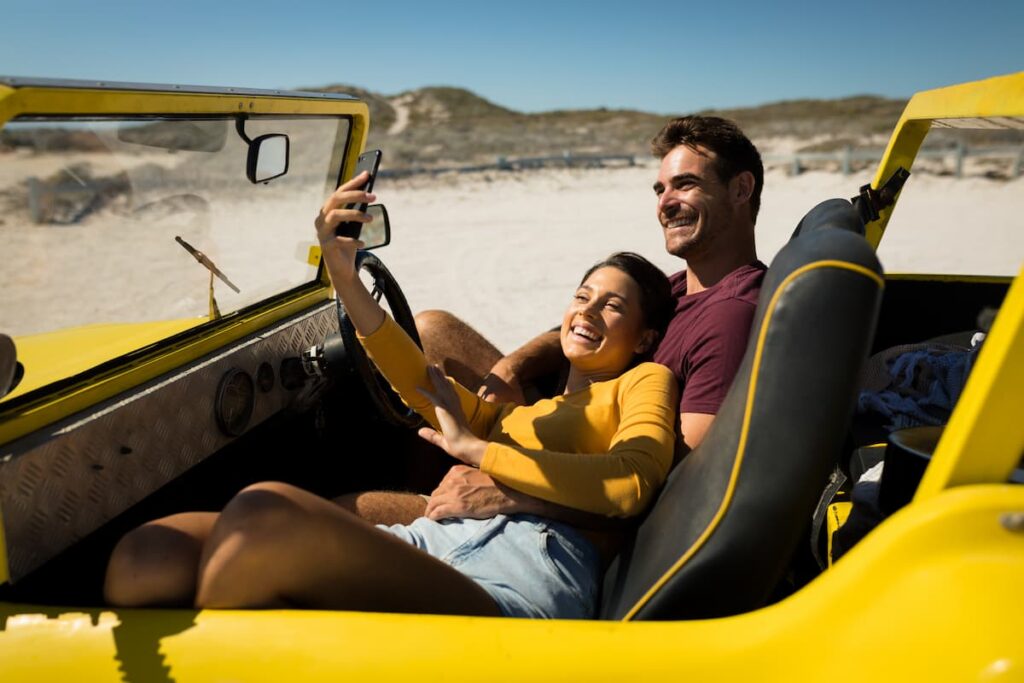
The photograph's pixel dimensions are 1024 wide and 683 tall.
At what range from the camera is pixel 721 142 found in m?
2.49

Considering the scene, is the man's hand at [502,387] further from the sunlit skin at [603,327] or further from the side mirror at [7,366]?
the side mirror at [7,366]

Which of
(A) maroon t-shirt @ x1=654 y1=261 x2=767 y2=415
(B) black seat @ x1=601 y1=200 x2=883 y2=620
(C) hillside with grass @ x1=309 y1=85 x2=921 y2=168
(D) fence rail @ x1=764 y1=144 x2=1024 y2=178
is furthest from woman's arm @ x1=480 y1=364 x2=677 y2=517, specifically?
(D) fence rail @ x1=764 y1=144 x2=1024 y2=178

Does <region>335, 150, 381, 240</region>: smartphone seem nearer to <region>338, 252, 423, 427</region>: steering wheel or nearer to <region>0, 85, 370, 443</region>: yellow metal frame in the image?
<region>338, 252, 423, 427</region>: steering wheel

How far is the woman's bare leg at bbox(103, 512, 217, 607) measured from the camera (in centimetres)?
143

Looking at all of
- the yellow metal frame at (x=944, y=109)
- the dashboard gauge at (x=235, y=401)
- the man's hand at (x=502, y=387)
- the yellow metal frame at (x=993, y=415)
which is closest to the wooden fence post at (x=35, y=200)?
the dashboard gauge at (x=235, y=401)

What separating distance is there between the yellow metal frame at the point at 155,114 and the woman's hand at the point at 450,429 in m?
0.69

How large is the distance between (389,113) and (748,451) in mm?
62705

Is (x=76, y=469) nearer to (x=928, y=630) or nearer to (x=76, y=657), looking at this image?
(x=76, y=657)

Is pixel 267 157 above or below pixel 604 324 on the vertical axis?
above

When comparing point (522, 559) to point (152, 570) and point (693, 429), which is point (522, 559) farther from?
point (152, 570)

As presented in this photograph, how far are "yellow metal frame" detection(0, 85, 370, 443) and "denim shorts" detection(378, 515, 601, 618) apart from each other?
2.53 ft

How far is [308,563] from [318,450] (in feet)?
4.12

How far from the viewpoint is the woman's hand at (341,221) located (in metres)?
1.95

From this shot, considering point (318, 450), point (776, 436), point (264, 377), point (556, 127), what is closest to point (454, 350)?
point (318, 450)
